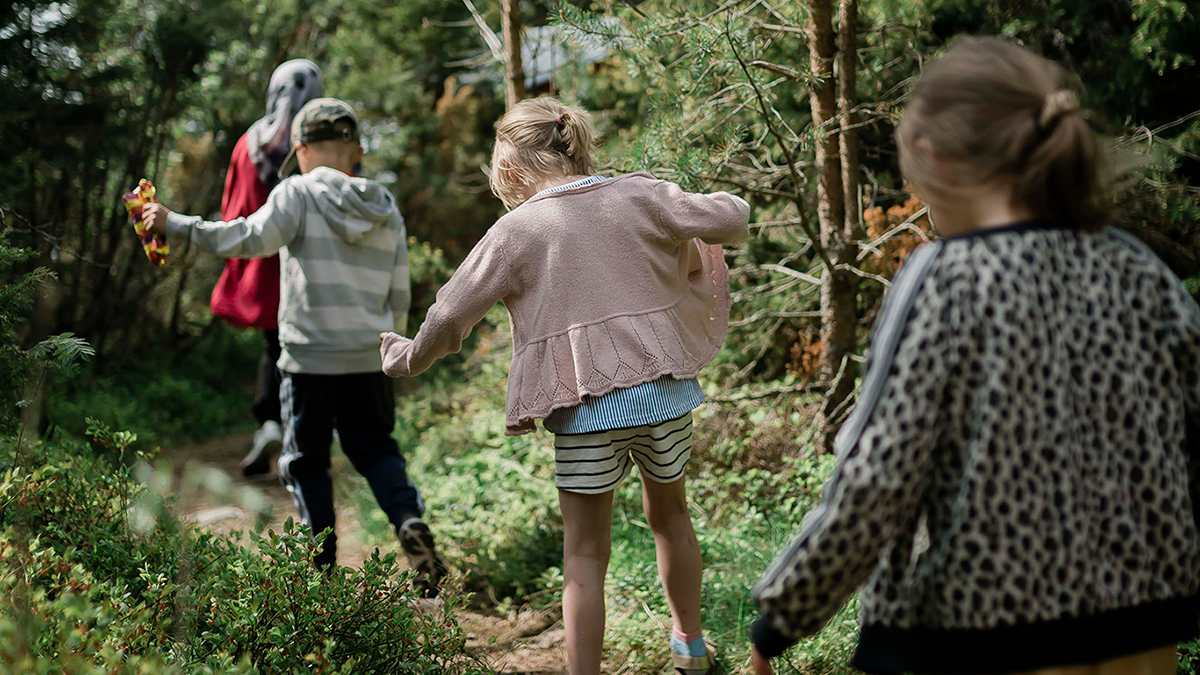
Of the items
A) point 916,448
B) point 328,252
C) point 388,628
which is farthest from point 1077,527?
point 328,252

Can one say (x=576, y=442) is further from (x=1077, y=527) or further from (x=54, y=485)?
(x=54, y=485)

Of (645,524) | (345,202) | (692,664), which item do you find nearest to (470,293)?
(692,664)

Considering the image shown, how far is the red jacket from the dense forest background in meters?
0.60

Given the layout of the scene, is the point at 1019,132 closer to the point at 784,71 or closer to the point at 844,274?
the point at 784,71

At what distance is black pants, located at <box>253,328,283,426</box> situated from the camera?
4401mm

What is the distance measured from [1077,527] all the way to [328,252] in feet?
8.91

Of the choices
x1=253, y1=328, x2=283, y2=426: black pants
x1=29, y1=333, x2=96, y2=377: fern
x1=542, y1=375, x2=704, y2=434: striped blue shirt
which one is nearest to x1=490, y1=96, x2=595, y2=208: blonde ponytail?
x1=542, y1=375, x2=704, y2=434: striped blue shirt

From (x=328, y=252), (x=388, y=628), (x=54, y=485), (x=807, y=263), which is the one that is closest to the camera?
(x=388, y=628)

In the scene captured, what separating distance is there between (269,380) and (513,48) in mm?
1931

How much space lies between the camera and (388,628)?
232 cm

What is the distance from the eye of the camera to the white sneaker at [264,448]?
16.3 ft

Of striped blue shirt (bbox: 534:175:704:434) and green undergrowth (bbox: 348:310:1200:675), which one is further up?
striped blue shirt (bbox: 534:175:704:434)

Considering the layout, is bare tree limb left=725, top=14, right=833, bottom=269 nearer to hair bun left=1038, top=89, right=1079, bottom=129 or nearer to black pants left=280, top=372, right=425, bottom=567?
black pants left=280, top=372, right=425, bottom=567

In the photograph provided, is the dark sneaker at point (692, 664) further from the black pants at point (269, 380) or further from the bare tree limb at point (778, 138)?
the black pants at point (269, 380)
